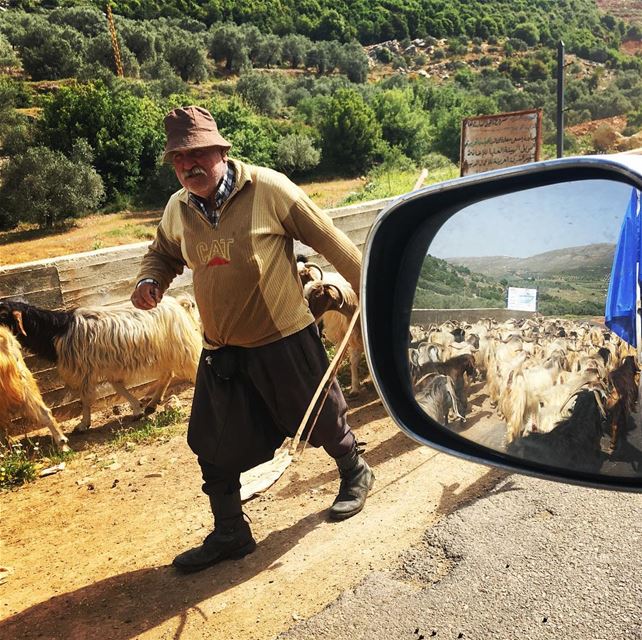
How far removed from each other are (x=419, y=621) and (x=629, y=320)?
2494 millimetres

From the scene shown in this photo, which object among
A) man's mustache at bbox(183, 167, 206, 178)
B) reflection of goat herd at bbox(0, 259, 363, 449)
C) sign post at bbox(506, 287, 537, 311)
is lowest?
reflection of goat herd at bbox(0, 259, 363, 449)

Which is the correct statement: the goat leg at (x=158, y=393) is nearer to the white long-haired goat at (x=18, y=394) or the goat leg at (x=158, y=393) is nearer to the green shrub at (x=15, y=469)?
the white long-haired goat at (x=18, y=394)

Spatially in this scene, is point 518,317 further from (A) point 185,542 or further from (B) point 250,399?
(A) point 185,542

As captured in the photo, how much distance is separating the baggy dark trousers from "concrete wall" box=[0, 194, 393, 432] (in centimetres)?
328

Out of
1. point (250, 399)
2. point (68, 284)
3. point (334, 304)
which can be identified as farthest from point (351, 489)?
point (68, 284)

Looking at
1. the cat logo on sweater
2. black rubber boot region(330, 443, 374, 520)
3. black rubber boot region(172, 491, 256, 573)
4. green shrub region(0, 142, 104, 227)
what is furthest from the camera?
green shrub region(0, 142, 104, 227)

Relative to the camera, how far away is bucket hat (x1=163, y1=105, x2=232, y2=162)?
3314 mm

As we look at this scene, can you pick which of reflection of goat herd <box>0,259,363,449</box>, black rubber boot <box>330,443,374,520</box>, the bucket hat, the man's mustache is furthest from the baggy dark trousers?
reflection of goat herd <box>0,259,363,449</box>

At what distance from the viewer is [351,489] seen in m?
4.24

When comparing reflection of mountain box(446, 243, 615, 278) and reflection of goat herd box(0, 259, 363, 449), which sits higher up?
reflection of mountain box(446, 243, 615, 278)

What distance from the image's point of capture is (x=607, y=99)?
140 ft

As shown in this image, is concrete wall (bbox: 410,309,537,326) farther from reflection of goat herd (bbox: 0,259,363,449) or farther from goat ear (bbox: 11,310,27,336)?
goat ear (bbox: 11,310,27,336)

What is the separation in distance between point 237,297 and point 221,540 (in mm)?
1400

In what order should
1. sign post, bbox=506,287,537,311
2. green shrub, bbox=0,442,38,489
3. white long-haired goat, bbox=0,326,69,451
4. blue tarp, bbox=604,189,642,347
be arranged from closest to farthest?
1. blue tarp, bbox=604,189,642,347
2. sign post, bbox=506,287,537,311
3. green shrub, bbox=0,442,38,489
4. white long-haired goat, bbox=0,326,69,451
